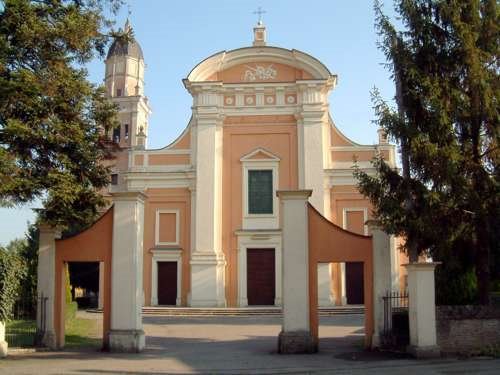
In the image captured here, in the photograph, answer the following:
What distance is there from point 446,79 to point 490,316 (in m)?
5.20

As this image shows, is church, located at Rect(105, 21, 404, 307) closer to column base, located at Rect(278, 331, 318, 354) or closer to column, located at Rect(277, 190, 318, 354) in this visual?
column, located at Rect(277, 190, 318, 354)

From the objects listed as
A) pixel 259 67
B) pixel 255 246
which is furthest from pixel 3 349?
pixel 259 67

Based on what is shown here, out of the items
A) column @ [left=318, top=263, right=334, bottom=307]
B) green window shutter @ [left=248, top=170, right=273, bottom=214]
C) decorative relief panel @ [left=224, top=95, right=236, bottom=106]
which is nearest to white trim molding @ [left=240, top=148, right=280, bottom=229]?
green window shutter @ [left=248, top=170, right=273, bottom=214]

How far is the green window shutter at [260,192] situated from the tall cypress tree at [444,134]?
638 inches

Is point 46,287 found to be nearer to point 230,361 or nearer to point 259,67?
point 230,361

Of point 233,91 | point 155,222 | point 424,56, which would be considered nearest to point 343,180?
point 233,91

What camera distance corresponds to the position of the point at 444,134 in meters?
13.4

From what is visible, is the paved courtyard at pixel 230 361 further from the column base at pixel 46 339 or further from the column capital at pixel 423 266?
the column capital at pixel 423 266

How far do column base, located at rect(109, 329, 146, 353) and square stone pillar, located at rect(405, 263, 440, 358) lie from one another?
6.05 metres

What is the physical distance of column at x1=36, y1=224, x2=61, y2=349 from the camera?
14641 mm

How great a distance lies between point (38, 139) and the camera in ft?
46.5

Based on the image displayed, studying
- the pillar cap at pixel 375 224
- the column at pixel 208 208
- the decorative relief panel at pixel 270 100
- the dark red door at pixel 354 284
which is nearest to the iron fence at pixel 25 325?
the pillar cap at pixel 375 224

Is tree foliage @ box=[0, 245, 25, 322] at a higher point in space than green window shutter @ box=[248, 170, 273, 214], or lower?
lower

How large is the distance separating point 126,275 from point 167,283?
15.8 meters
